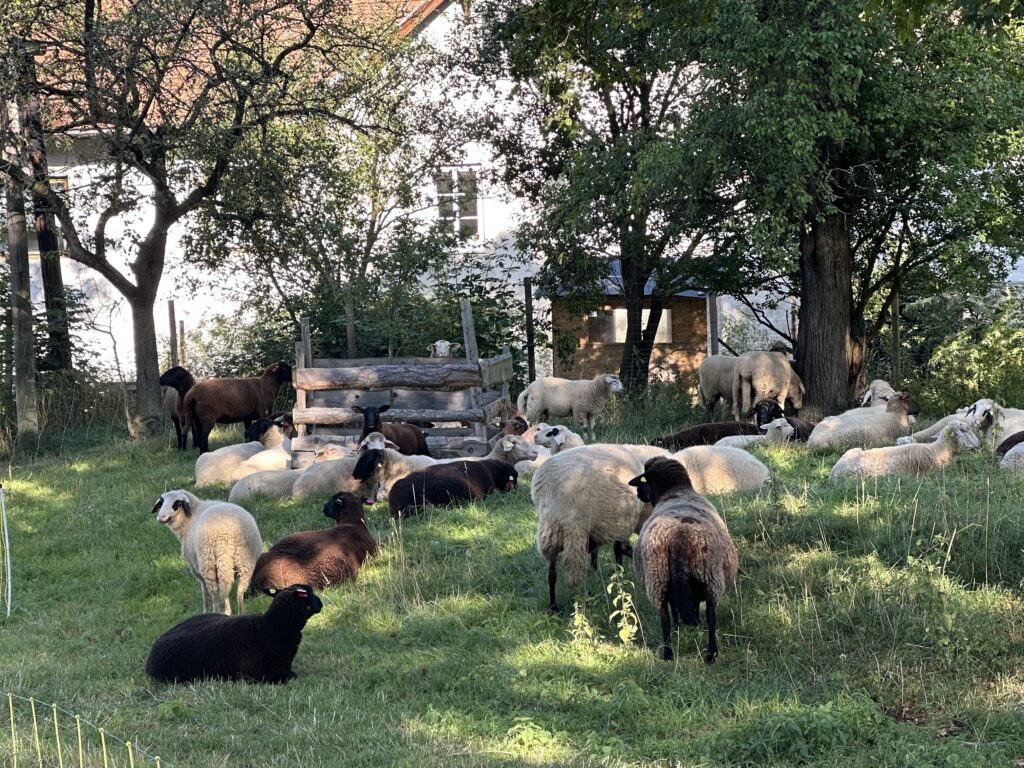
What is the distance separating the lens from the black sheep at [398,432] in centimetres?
1393

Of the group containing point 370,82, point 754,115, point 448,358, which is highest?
point 370,82

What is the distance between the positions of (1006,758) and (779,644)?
174 centimetres

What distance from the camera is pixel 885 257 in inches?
782

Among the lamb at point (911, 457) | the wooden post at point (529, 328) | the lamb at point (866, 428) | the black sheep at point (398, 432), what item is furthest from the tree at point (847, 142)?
the black sheep at point (398, 432)

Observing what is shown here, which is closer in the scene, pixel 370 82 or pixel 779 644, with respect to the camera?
pixel 779 644

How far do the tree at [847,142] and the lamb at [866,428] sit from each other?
8.99 ft

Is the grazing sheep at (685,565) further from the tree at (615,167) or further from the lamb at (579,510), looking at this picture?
the tree at (615,167)

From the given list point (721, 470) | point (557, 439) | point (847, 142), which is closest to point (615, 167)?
point (847, 142)

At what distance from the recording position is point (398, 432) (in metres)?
14.1

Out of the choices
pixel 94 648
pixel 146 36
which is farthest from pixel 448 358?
pixel 94 648

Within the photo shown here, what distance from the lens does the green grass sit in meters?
5.70

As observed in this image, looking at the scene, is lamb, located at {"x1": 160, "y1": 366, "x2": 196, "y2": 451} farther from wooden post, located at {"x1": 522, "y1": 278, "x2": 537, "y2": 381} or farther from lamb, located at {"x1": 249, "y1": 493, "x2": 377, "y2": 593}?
lamb, located at {"x1": 249, "y1": 493, "x2": 377, "y2": 593}

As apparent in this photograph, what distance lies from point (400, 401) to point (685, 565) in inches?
339

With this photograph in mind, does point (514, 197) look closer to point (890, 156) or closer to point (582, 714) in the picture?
point (890, 156)
